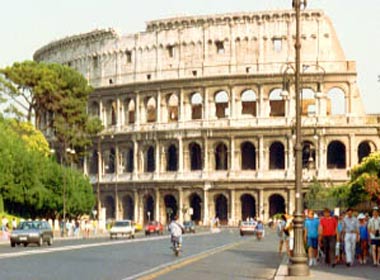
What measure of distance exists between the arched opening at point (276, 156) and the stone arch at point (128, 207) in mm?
14220

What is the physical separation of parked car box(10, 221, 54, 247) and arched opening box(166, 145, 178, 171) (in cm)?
5251

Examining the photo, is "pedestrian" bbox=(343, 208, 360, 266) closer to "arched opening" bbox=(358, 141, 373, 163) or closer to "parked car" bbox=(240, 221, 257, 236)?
"parked car" bbox=(240, 221, 257, 236)

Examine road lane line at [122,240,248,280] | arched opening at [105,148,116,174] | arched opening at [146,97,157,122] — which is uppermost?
arched opening at [146,97,157,122]

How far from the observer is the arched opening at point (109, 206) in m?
100

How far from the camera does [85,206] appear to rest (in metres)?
81.6

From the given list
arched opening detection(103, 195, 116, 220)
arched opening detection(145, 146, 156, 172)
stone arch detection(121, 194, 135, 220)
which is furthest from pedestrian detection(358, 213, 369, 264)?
arched opening detection(103, 195, 116, 220)

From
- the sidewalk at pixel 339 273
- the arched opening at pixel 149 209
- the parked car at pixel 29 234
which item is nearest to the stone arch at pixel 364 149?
the arched opening at pixel 149 209

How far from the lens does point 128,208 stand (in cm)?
10019

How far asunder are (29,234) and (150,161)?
56.1m

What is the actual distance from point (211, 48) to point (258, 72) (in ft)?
17.0

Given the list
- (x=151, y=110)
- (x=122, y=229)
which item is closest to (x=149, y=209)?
(x=151, y=110)

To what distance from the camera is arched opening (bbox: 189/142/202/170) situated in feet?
318

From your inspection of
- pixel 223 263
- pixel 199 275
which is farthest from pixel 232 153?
pixel 199 275

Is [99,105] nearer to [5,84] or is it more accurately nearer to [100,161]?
[100,161]
